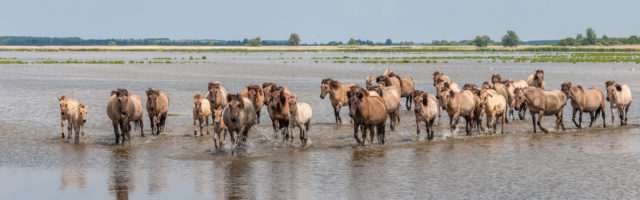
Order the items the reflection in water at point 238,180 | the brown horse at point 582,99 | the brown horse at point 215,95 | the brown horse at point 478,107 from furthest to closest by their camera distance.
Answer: the brown horse at point 582,99
the brown horse at point 478,107
the brown horse at point 215,95
the reflection in water at point 238,180

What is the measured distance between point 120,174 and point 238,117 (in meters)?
3.74

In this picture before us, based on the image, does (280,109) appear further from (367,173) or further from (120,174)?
(120,174)

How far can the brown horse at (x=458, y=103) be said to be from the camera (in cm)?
2230

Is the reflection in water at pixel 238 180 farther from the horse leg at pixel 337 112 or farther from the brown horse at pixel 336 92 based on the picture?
the horse leg at pixel 337 112

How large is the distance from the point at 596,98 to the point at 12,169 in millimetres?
17473

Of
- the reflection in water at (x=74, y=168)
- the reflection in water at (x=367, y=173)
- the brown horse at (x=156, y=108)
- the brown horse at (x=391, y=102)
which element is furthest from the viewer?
the brown horse at (x=391, y=102)

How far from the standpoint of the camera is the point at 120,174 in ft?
53.3

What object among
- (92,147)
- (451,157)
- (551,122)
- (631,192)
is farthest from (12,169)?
(551,122)

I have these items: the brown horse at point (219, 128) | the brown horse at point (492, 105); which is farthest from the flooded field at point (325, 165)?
the brown horse at point (492, 105)

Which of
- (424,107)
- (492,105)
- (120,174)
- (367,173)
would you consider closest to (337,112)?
(424,107)

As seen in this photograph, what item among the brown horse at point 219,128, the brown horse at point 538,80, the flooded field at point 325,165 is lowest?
the flooded field at point 325,165

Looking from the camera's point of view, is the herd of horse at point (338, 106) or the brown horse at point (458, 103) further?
the brown horse at point (458, 103)

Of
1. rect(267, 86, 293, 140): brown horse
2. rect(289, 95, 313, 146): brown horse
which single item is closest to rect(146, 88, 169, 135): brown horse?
rect(267, 86, 293, 140): brown horse

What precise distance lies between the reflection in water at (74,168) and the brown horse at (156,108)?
7.90ft
